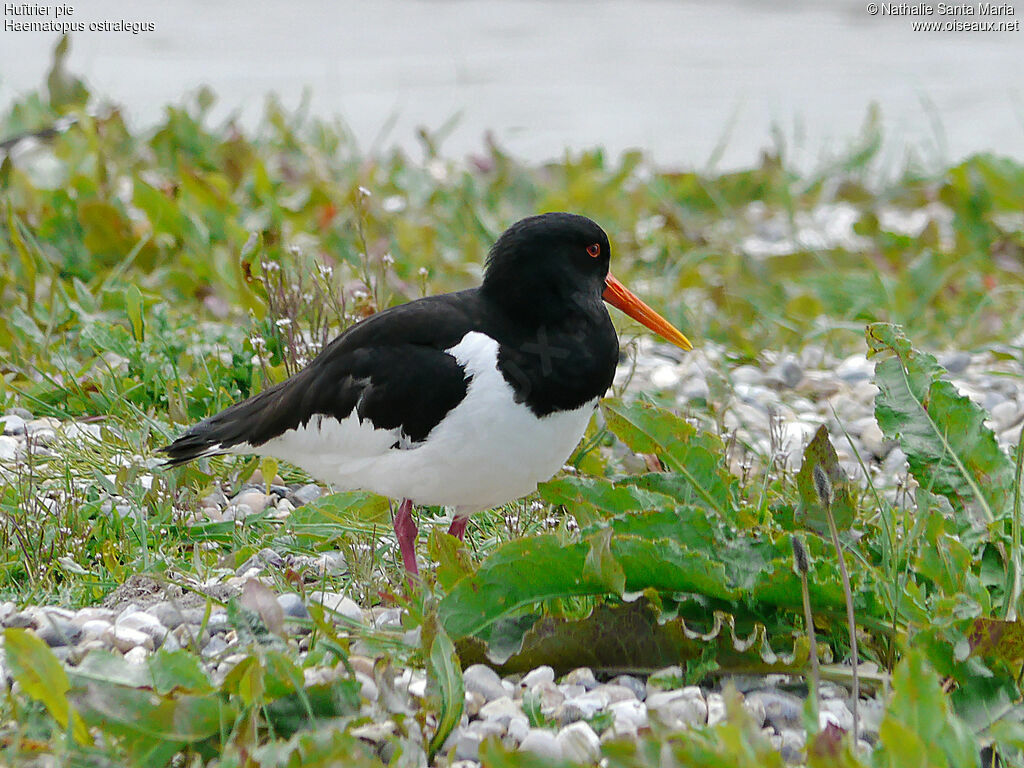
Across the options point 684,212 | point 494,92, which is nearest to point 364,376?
point 684,212

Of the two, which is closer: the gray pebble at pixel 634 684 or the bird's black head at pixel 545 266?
the gray pebble at pixel 634 684

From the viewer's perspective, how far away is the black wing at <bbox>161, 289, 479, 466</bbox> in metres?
3.18

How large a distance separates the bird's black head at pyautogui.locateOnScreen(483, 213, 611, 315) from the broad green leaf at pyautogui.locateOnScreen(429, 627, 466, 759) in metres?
1.07

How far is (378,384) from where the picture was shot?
328 cm

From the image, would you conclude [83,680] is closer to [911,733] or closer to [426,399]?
[426,399]

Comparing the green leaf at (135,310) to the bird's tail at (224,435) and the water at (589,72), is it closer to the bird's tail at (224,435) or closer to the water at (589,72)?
the bird's tail at (224,435)

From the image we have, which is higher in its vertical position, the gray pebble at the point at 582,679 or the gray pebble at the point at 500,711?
the gray pebble at the point at 500,711

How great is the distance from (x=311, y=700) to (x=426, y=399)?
2.94 ft

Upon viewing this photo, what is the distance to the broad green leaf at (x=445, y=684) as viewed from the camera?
2469 mm

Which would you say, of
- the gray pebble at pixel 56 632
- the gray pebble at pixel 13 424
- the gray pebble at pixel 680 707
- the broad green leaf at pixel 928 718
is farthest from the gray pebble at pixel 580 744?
the gray pebble at pixel 13 424

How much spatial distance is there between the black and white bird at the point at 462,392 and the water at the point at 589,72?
5.11 m

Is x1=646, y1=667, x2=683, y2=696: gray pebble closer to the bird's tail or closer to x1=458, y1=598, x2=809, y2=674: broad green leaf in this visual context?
x1=458, y1=598, x2=809, y2=674: broad green leaf

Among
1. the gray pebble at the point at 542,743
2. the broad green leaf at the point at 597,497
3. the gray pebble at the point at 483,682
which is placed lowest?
the gray pebble at the point at 483,682

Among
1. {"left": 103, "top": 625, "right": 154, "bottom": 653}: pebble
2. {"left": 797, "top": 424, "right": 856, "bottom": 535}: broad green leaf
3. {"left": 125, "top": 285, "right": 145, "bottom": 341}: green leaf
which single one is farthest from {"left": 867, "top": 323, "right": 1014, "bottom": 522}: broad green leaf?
{"left": 125, "top": 285, "right": 145, "bottom": 341}: green leaf
